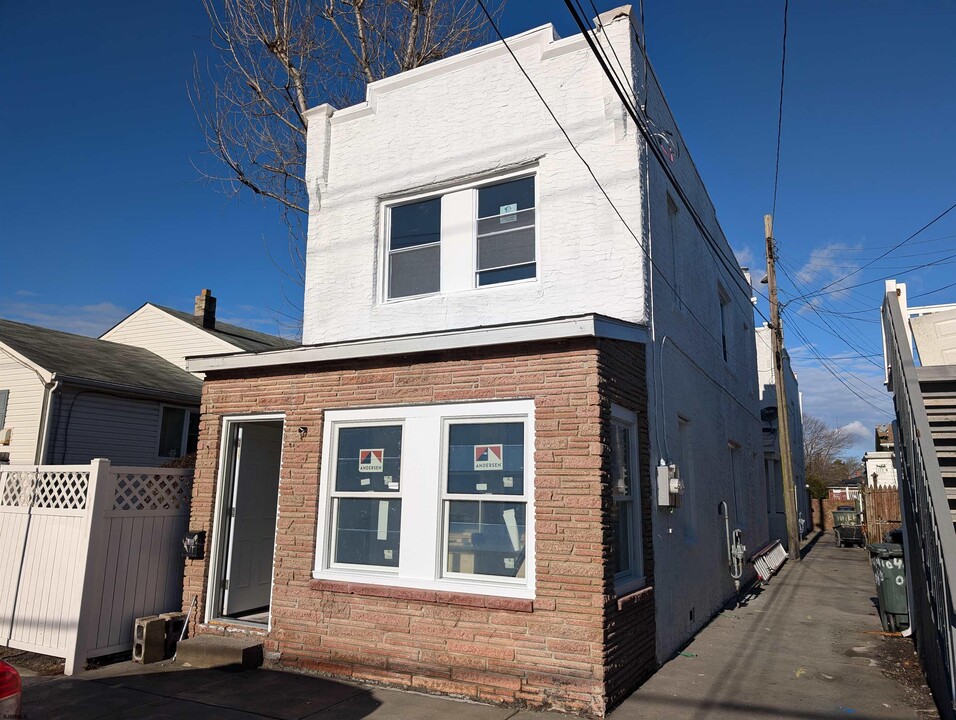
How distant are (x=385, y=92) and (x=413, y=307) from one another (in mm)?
3387

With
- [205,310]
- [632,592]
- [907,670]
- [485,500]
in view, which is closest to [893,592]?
[907,670]

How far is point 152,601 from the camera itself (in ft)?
25.6

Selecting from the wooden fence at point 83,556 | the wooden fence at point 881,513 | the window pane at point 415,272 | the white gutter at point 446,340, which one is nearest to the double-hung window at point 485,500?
the white gutter at point 446,340

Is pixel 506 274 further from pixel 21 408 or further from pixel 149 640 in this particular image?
pixel 21 408

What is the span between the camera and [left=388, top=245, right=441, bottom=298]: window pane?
8.68 m

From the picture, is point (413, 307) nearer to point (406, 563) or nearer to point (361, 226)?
point (361, 226)

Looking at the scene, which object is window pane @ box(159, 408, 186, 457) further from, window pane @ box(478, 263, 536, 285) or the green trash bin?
the green trash bin

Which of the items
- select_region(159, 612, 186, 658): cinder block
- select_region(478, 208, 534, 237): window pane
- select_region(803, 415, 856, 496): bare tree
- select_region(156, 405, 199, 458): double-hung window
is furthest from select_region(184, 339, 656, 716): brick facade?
select_region(803, 415, 856, 496): bare tree

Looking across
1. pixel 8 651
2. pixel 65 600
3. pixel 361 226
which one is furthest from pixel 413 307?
pixel 8 651

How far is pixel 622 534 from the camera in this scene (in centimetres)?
676

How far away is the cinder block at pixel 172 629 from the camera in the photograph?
7.48 meters

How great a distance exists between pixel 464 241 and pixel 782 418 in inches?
537

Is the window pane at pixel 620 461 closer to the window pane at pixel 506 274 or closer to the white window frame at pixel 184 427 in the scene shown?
the window pane at pixel 506 274

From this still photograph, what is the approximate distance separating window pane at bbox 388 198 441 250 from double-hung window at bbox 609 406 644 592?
11.8 feet
